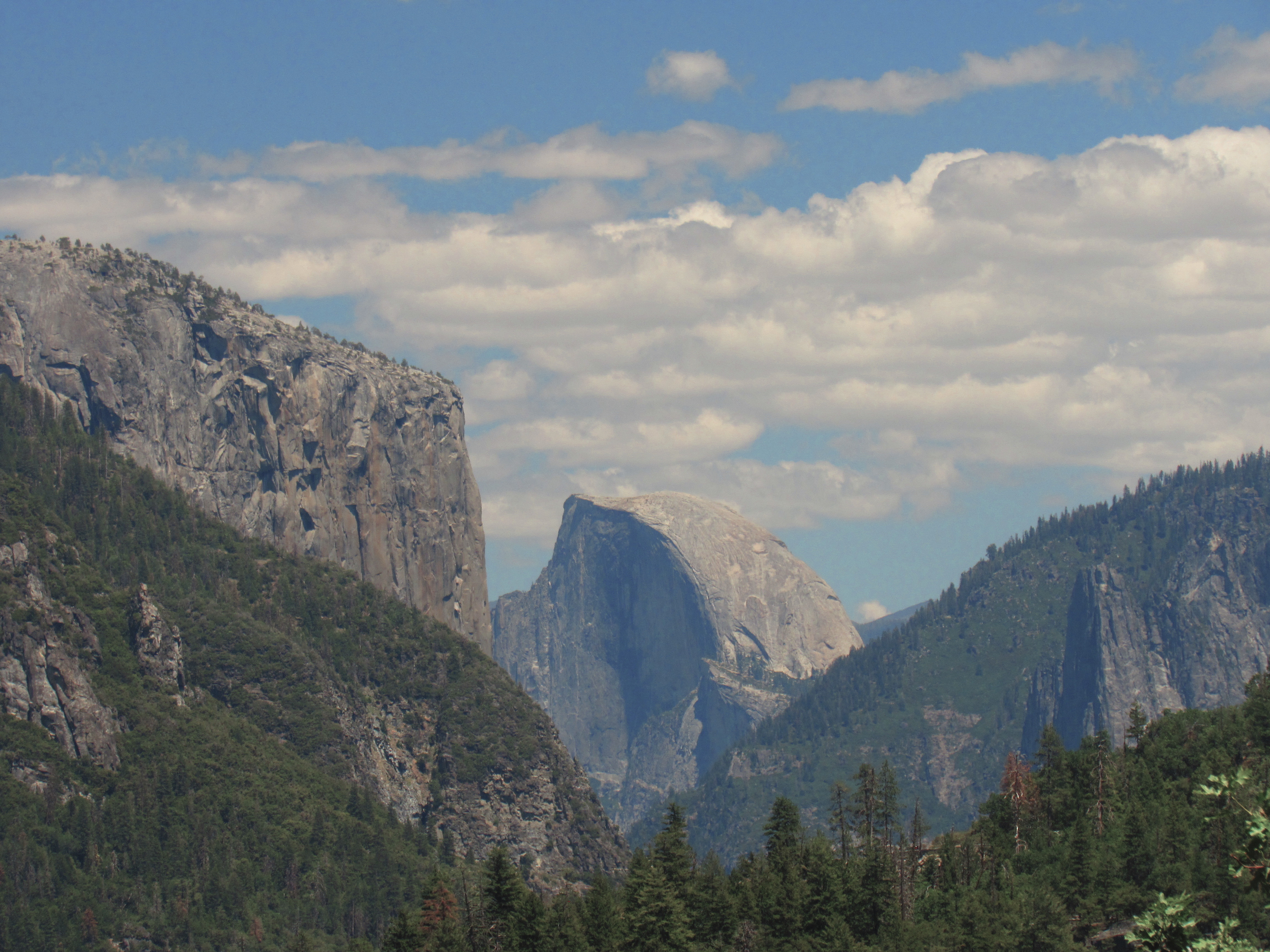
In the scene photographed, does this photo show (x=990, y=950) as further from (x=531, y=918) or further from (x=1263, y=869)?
(x=1263, y=869)

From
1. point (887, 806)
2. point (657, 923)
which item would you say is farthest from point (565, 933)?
point (887, 806)

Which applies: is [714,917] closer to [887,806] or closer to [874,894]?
[874,894]

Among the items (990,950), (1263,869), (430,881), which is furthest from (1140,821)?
(1263,869)

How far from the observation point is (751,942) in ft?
466

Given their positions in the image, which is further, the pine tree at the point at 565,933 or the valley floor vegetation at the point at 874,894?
the valley floor vegetation at the point at 874,894

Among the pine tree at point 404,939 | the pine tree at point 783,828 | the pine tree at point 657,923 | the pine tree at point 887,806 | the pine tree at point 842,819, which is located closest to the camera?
the pine tree at point 657,923

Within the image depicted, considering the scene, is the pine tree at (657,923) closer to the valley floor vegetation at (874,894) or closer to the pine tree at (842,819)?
the valley floor vegetation at (874,894)

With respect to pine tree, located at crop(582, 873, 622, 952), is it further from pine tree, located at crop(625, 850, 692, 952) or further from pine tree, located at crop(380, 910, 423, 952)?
pine tree, located at crop(380, 910, 423, 952)

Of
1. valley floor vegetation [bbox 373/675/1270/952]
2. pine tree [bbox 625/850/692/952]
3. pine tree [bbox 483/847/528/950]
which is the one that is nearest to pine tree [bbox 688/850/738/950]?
valley floor vegetation [bbox 373/675/1270/952]

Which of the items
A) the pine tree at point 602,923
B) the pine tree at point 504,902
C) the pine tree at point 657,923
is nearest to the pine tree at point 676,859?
the pine tree at point 602,923

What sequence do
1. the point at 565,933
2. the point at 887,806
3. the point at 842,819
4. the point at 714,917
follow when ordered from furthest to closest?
the point at 842,819 < the point at 887,806 < the point at 714,917 < the point at 565,933

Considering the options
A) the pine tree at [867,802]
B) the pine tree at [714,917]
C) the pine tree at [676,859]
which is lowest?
the pine tree at [714,917]

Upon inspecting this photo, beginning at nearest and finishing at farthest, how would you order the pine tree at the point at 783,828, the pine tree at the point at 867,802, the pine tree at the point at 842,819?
the pine tree at the point at 867,802, the pine tree at the point at 842,819, the pine tree at the point at 783,828

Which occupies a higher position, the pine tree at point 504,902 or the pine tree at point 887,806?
the pine tree at point 887,806
